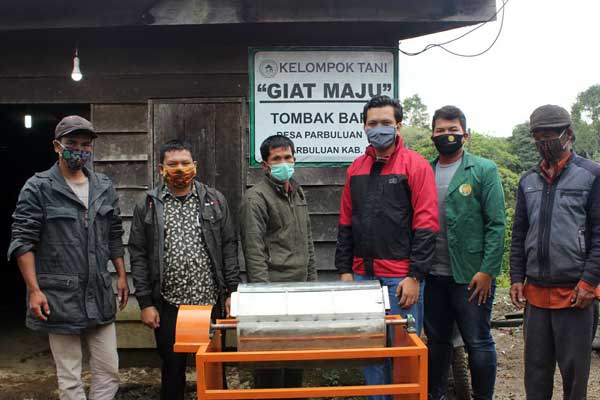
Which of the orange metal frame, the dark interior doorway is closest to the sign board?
the orange metal frame

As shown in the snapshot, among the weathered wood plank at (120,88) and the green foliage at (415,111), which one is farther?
the green foliage at (415,111)

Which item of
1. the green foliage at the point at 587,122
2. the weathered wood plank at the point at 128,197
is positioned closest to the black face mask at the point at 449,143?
the weathered wood plank at the point at 128,197

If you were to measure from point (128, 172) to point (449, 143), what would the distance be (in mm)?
2424

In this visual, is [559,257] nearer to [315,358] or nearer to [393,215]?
[393,215]

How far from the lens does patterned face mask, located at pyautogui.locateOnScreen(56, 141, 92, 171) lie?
2.85 metres

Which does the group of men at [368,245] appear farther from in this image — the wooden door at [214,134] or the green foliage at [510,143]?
the green foliage at [510,143]

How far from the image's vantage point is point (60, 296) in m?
2.78

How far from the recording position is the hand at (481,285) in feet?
9.75

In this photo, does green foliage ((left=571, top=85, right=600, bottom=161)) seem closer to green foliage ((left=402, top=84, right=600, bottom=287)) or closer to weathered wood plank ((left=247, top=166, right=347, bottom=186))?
green foliage ((left=402, top=84, right=600, bottom=287))

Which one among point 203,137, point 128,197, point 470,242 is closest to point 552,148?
point 470,242

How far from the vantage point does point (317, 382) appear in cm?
414

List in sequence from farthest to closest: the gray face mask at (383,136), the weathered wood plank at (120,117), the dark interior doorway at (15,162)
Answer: the dark interior doorway at (15,162) < the weathered wood plank at (120,117) < the gray face mask at (383,136)

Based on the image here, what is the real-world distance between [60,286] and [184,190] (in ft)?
2.67

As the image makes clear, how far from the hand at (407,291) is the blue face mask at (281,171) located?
0.87m
